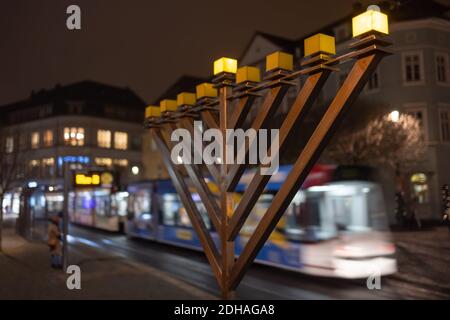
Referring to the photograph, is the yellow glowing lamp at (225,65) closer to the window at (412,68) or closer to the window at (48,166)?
the window at (412,68)

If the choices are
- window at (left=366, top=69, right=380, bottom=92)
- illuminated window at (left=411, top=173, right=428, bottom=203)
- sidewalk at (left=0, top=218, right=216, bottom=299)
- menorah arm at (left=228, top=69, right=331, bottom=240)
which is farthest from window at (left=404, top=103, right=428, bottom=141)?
menorah arm at (left=228, top=69, right=331, bottom=240)

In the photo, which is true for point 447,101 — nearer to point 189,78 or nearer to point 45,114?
point 189,78

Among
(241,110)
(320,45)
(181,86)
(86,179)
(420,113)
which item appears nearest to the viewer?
(320,45)

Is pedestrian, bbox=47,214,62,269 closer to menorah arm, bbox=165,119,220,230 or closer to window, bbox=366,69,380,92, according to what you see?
menorah arm, bbox=165,119,220,230

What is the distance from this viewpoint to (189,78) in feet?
159

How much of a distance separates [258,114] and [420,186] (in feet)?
70.5

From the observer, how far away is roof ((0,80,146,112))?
54325mm

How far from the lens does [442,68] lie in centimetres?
2606

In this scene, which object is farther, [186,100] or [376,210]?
[376,210]

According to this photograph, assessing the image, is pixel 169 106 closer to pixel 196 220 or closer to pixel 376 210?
pixel 196 220

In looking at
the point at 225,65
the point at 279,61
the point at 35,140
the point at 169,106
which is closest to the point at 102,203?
the point at 169,106

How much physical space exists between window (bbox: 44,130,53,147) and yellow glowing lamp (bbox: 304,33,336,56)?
49020 millimetres

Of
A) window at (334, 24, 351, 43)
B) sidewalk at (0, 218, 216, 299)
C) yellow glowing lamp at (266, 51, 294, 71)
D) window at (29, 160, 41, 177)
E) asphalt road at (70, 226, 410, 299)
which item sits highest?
window at (334, 24, 351, 43)

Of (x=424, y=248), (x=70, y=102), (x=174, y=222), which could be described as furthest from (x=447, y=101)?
(x=70, y=102)
